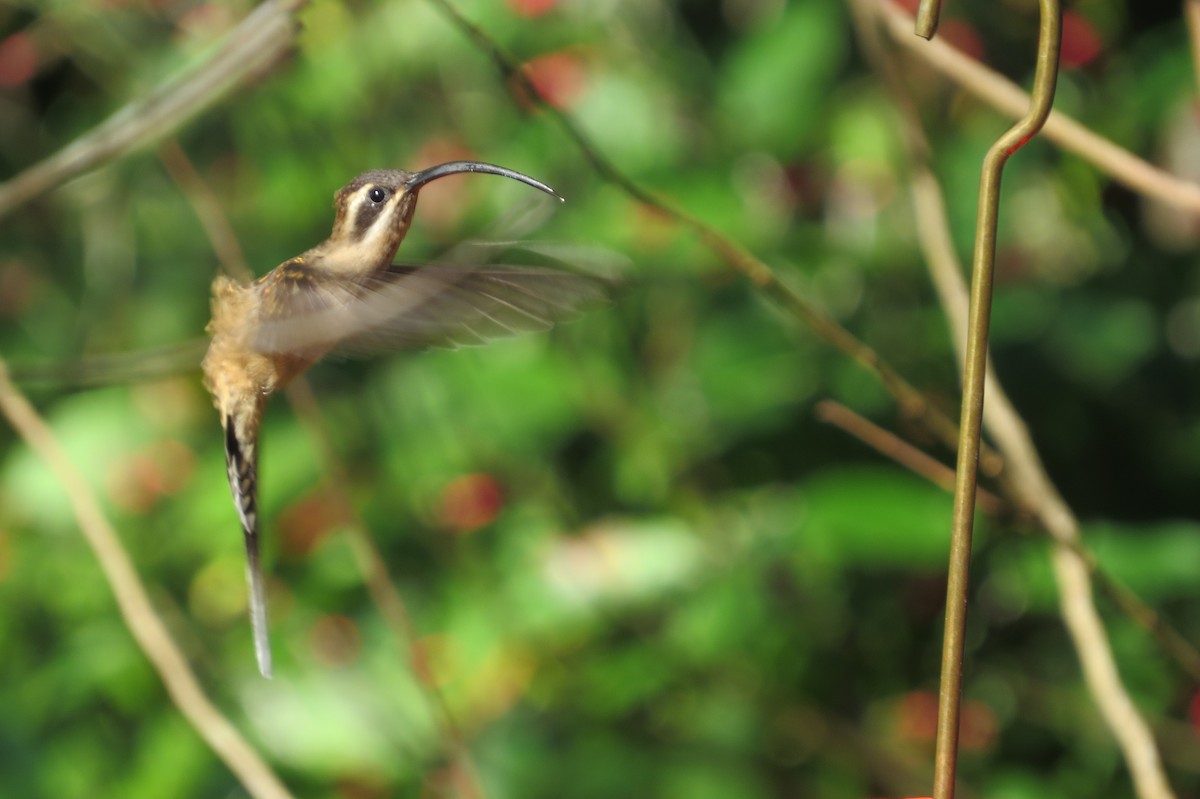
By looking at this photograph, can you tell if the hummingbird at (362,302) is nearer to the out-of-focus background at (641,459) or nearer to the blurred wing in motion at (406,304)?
the blurred wing in motion at (406,304)

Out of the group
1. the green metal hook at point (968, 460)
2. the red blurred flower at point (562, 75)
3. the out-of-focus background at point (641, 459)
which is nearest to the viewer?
the green metal hook at point (968, 460)

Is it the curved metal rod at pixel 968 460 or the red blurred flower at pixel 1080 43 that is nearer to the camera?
the curved metal rod at pixel 968 460

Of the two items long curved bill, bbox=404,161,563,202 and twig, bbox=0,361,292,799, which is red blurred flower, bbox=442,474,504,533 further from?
long curved bill, bbox=404,161,563,202

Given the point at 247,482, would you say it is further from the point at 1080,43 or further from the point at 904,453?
the point at 1080,43

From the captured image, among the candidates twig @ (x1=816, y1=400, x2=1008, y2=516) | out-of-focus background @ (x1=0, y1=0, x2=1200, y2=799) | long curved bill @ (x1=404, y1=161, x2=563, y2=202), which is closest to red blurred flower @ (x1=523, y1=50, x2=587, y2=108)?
out-of-focus background @ (x1=0, y1=0, x2=1200, y2=799)

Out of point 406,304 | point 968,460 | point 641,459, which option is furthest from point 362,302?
point 641,459

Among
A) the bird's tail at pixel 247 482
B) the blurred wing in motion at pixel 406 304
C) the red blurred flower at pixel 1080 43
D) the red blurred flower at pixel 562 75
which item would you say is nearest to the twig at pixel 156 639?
the bird's tail at pixel 247 482
